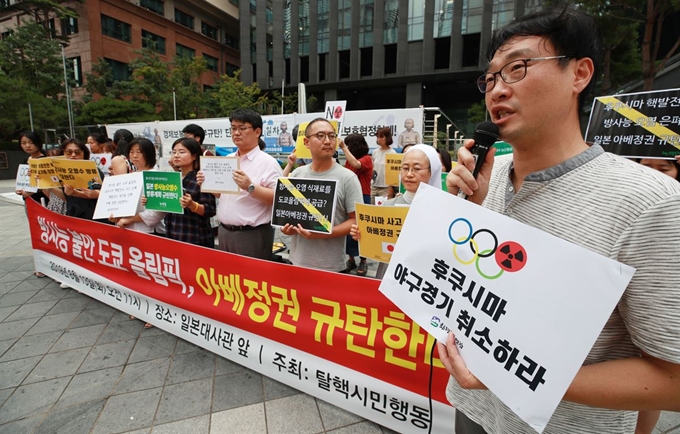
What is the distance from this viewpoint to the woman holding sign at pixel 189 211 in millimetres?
3195

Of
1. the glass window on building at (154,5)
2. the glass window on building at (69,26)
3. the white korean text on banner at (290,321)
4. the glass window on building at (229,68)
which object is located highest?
the glass window on building at (154,5)

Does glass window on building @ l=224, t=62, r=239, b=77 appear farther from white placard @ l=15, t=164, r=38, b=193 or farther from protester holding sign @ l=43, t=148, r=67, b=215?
protester holding sign @ l=43, t=148, r=67, b=215

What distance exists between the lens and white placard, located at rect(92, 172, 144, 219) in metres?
3.16

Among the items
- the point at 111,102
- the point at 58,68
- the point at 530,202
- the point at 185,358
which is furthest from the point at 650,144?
the point at 58,68

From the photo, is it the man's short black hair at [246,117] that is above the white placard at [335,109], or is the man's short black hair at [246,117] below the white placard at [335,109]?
below

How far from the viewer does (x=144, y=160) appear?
355 centimetres

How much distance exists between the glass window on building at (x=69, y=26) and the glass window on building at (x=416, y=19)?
24323 mm

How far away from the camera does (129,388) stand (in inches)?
96.6

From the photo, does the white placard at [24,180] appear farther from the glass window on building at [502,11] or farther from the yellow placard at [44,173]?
the glass window on building at [502,11]

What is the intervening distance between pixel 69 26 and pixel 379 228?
3421cm

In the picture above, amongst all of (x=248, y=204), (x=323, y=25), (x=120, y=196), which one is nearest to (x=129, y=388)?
(x=248, y=204)

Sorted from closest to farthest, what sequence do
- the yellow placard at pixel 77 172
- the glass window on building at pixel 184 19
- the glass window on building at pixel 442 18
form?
the yellow placard at pixel 77 172 < the glass window on building at pixel 442 18 < the glass window on building at pixel 184 19

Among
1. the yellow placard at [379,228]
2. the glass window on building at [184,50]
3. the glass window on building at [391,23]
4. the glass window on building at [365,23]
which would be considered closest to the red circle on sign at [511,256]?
the yellow placard at [379,228]

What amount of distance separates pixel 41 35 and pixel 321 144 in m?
26.4
